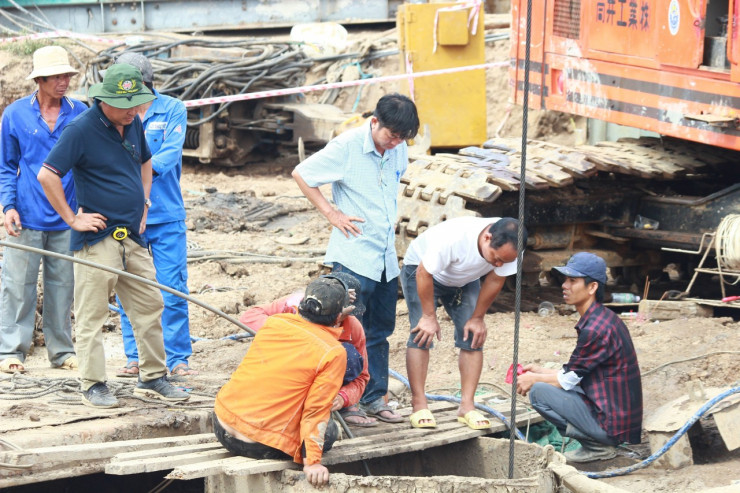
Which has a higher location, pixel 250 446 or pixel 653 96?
pixel 653 96

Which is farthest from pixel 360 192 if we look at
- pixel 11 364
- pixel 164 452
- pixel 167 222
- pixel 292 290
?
pixel 292 290

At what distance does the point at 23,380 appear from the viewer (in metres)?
5.78

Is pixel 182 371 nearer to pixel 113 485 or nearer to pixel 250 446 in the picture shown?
pixel 113 485

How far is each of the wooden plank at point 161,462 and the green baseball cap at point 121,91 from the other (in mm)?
1701

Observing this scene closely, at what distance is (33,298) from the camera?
6387 millimetres

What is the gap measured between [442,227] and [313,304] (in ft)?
3.63

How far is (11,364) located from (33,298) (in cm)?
44

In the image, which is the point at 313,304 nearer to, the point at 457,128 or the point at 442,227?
the point at 442,227

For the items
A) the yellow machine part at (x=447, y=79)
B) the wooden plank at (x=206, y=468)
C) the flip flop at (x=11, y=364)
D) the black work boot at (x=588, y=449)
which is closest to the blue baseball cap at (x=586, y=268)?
the black work boot at (x=588, y=449)

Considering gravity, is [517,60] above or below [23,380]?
above

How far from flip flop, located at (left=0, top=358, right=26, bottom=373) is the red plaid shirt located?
10.4 ft

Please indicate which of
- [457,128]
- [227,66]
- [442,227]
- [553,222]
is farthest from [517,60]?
[227,66]

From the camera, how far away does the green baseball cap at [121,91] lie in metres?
5.11

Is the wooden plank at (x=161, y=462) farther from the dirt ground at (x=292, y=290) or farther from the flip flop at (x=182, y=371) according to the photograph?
the flip flop at (x=182, y=371)
